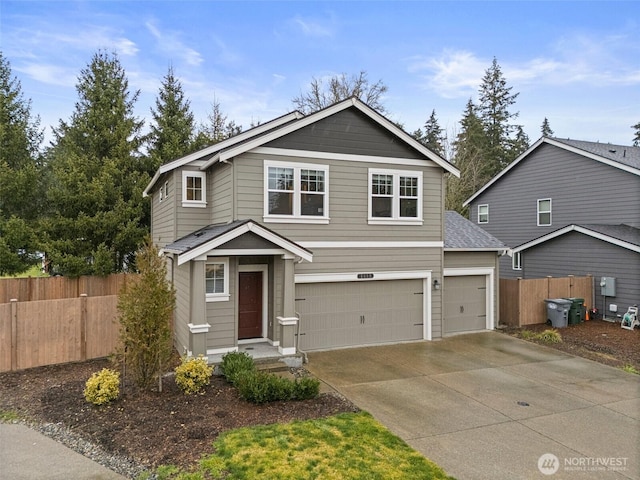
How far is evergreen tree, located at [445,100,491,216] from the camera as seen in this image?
32.0m

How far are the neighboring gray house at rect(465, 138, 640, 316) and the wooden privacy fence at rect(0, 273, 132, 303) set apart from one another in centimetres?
1622

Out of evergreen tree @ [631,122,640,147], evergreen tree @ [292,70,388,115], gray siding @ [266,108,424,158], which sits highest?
evergreen tree @ [631,122,640,147]

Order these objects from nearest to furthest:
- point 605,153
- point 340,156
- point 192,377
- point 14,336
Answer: point 192,377 → point 14,336 → point 340,156 → point 605,153

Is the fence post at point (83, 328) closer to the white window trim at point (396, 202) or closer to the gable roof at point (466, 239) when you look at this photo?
the white window trim at point (396, 202)

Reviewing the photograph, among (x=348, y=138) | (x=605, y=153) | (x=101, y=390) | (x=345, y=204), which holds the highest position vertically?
(x=605, y=153)

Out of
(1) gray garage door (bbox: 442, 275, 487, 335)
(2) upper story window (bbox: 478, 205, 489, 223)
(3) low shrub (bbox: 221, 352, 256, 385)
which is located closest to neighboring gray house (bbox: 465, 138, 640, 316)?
(2) upper story window (bbox: 478, 205, 489, 223)

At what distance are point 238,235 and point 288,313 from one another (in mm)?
2396

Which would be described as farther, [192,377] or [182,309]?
[182,309]

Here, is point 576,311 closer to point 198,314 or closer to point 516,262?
point 516,262

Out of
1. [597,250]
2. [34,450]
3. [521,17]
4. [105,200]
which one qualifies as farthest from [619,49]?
[105,200]

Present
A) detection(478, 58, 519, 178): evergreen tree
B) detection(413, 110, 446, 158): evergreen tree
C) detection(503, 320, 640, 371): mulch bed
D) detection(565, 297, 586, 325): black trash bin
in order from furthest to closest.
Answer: detection(413, 110, 446, 158): evergreen tree → detection(478, 58, 519, 178): evergreen tree → detection(565, 297, 586, 325): black trash bin → detection(503, 320, 640, 371): mulch bed

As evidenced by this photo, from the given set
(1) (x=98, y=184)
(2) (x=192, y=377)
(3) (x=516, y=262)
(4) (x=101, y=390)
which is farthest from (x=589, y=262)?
(1) (x=98, y=184)

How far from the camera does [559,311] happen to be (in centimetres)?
1545

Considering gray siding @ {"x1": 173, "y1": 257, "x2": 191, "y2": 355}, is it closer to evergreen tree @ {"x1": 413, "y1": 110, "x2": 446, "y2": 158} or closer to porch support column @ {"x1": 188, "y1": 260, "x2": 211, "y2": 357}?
porch support column @ {"x1": 188, "y1": 260, "x2": 211, "y2": 357}
